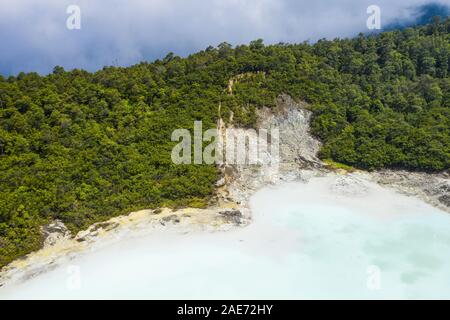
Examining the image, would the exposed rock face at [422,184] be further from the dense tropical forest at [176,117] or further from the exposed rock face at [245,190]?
the dense tropical forest at [176,117]

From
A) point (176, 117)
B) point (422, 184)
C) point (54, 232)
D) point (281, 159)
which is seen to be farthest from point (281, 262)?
point (176, 117)

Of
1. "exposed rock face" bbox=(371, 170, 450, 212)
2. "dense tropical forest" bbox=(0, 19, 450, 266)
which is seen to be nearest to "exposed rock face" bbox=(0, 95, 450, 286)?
"exposed rock face" bbox=(371, 170, 450, 212)

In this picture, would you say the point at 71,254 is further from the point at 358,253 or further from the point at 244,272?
the point at 358,253

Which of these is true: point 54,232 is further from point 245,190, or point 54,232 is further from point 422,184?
point 422,184

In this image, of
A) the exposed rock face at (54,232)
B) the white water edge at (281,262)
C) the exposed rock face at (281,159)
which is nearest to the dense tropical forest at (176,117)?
the exposed rock face at (54,232)

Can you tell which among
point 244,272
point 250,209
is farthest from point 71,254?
point 250,209

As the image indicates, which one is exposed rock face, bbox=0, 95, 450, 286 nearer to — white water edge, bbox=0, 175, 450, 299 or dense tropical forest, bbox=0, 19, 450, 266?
dense tropical forest, bbox=0, 19, 450, 266
